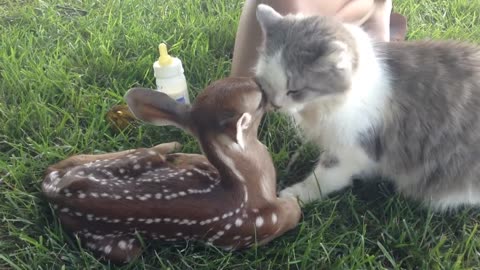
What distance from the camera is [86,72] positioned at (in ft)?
8.91

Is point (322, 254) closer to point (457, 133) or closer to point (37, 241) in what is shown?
point (457, 133)

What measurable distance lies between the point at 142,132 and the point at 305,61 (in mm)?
900

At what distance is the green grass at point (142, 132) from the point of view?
1903 millimetres

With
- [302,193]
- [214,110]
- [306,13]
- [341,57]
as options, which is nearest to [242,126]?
[214,110]

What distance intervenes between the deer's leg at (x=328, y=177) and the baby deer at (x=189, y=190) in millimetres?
278

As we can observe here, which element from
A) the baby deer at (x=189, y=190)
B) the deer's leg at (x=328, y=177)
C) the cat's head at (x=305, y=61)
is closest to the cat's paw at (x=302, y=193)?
the deer's leg at (x=328, y=177)

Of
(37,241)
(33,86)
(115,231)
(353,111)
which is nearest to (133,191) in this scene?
(115,231)

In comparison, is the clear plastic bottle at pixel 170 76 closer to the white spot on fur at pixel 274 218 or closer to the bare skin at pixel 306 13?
the bare skin at pixel 306 13

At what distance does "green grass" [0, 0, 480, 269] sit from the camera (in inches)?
74.9

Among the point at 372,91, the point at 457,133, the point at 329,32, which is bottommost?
the point at 457,133

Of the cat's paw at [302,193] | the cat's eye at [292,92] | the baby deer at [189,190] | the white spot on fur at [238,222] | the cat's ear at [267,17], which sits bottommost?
the cat's paw at [302,193]

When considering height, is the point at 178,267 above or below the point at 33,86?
below

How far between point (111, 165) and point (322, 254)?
84 cm

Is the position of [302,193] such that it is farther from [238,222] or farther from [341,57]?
[341,57]
